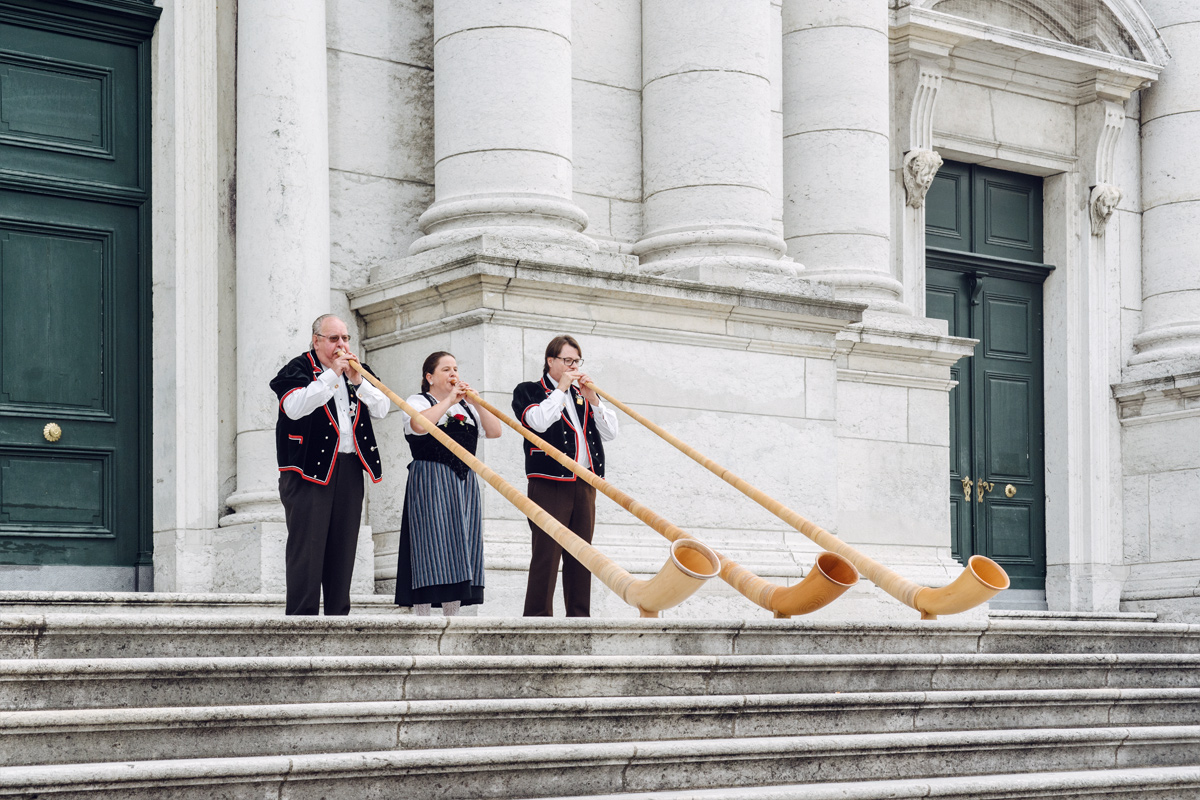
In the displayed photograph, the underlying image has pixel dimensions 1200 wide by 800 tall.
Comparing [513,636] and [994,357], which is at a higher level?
[994,357]

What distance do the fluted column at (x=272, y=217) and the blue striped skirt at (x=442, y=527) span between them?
70.1 inches

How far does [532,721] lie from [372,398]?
2.12 meters

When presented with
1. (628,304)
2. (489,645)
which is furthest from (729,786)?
(628,304)

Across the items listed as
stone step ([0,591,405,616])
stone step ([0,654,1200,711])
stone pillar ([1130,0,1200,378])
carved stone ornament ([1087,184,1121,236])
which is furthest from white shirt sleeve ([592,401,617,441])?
carved stone ornament ([1087,184,1121,236])

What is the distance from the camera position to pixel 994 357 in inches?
577

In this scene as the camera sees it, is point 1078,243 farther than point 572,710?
Yes

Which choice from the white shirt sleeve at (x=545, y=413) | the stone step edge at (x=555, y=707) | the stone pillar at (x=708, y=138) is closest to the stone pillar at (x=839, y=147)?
the stone pillar at (x=708, y=138)

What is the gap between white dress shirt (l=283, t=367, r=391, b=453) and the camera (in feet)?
24.5

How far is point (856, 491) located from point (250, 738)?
693 centimetres

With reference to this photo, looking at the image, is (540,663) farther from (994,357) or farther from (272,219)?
(994,357)

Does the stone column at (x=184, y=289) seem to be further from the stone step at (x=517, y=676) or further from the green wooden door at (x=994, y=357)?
the green wooden door at (x=994, y=357)

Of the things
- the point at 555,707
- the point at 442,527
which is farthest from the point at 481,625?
the point at 442,527

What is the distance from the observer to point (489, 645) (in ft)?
21.5

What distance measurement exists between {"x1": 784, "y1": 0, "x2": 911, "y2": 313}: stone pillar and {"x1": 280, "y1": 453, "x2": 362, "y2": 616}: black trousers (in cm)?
550
